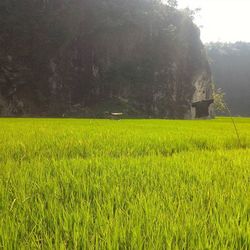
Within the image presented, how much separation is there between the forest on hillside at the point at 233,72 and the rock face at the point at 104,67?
7014 cm

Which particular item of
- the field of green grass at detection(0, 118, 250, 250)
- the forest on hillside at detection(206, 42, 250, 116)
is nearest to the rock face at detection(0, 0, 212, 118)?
the field of green grass at detection(0, 118, 250, 250)

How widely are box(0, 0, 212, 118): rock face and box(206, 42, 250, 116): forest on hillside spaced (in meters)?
70.1


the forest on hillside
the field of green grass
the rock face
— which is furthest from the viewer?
the forest on hillside

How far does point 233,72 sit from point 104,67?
84.7 meters

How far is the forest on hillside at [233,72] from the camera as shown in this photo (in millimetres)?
117750

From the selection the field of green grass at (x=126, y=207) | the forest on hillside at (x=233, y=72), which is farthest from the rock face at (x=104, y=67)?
the forest on hillside at (x=233, y=72)

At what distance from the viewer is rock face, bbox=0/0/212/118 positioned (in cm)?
4416

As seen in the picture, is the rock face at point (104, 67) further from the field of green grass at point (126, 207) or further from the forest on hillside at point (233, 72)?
the forest on hillside at point (233, 72)

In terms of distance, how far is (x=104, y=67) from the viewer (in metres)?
47.5

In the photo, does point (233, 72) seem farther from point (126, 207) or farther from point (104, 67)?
point (126, 207)

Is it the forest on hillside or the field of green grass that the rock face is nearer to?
the field of green grass

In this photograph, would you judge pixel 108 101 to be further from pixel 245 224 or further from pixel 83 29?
pixel 245 224

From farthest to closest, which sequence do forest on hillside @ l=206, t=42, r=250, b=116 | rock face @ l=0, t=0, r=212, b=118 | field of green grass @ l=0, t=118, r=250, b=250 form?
1. forest on hillside @ l=206, t=42, r=250, b=116
2. rock face @ l=0, t=0, r=212, b=118
3. field of green grass @ l=0, t=118, r=250, b=250

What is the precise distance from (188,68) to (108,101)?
48.3ft
